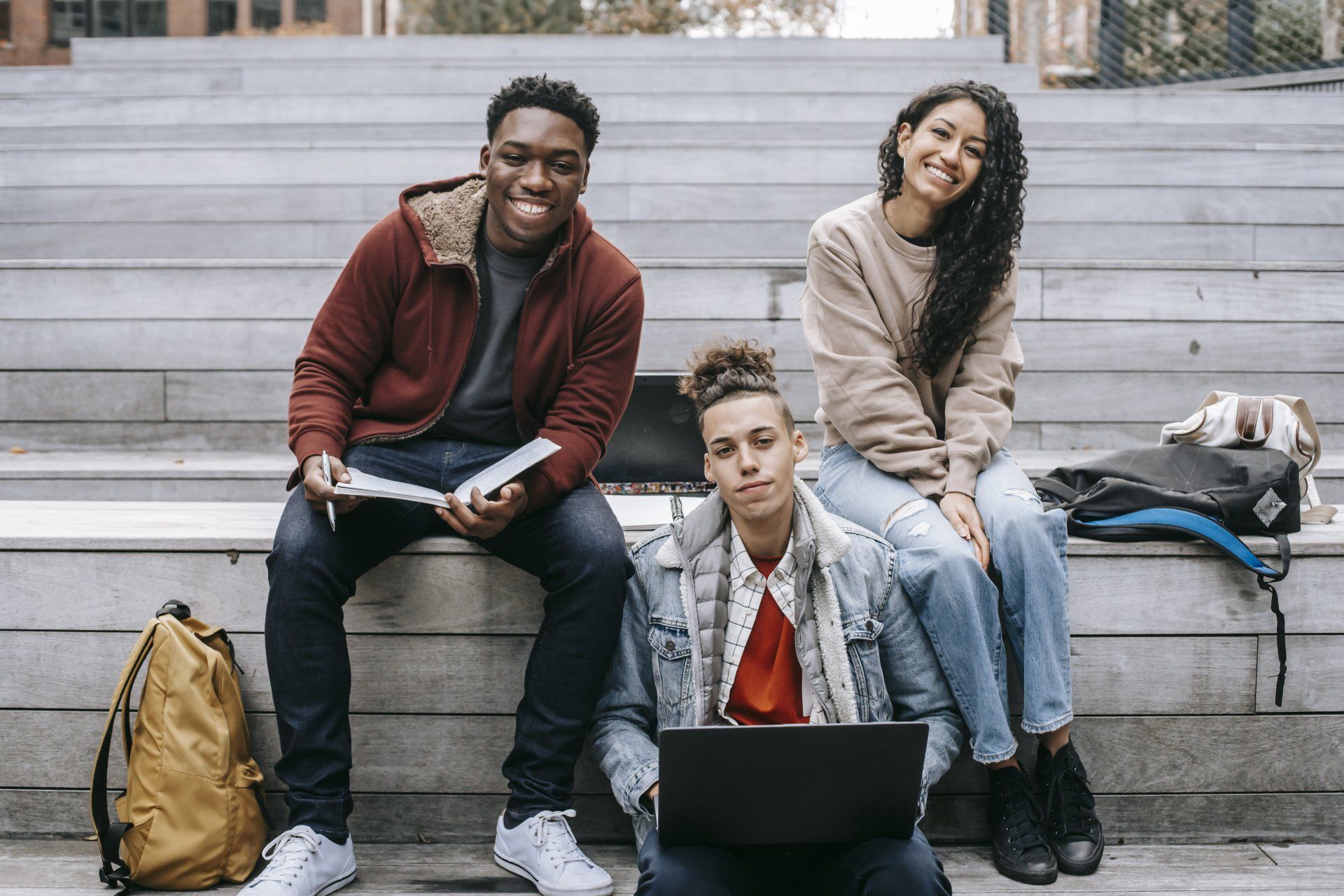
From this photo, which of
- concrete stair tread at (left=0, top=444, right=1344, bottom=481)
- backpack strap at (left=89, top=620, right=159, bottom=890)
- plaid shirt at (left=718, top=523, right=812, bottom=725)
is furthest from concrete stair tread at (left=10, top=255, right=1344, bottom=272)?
backpack strap at (left=89, top=620, right=159, bottom=890)

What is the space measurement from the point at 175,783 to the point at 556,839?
2.20ft

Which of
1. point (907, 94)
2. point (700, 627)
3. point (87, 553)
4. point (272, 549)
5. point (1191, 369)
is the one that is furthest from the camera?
point (907, 94)

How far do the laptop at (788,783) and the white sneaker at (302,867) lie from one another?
2.01ft

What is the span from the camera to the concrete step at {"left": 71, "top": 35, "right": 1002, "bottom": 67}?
19.1ft

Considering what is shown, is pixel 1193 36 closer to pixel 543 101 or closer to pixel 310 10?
pixel 543 101

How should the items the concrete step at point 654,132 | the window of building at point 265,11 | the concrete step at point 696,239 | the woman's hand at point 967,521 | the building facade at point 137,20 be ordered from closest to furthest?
the woman's hand at point 967,521
the concrete step at point 696,239
the concrete step at point 654,132
the building facade at point 137,20
the window of building at point 265,11

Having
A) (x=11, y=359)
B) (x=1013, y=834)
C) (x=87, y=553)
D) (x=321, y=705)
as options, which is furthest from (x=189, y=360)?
(x=1013, y=834)

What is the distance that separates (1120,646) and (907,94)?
3.52 meters

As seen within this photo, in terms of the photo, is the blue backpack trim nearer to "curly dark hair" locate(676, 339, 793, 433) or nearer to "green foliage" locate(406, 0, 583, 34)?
"curly dark hair" locate(676, 339, 793, 433)

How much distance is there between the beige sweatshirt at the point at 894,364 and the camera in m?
2.15

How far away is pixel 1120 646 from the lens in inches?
84.9

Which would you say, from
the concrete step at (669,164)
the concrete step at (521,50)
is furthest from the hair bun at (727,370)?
the concrete step at (521,50)

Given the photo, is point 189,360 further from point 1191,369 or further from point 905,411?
point 1191,369

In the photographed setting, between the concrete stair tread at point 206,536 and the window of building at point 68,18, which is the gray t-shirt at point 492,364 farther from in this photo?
the window of building at point 68,18
